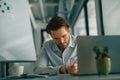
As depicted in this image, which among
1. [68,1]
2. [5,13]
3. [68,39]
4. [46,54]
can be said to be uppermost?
[68,1]

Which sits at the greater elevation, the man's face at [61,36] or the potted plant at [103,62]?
the man's face at [61,36]

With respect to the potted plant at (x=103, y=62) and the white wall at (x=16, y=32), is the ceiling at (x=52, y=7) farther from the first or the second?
the potted plant at (x=103, y=62)

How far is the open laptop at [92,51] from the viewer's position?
1.43 m

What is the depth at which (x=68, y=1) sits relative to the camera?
20.0 feet

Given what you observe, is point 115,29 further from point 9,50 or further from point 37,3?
point 37,3

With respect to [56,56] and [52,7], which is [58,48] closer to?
[56,56]

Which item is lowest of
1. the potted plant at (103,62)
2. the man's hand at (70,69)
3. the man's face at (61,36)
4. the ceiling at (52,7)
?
the man's hand at (70,69)

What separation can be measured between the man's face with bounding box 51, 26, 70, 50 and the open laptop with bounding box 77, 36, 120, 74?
655 millimetres

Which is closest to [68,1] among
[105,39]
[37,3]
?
[37,3]

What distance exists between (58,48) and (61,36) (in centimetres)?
19

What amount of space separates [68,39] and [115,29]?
1.32 m

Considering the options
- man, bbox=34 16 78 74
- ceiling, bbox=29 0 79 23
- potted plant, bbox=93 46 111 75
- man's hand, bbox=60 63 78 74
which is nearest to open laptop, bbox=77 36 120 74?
potted plant, bbox=93 46 111 75

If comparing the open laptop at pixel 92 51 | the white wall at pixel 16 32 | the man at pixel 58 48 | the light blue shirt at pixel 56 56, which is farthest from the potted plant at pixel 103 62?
the white wall at pixel 16 32

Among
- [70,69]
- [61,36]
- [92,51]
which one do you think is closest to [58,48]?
[61,36]
